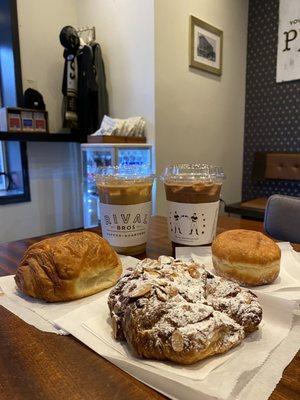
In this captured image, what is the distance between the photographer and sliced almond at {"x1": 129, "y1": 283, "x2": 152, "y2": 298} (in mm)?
437

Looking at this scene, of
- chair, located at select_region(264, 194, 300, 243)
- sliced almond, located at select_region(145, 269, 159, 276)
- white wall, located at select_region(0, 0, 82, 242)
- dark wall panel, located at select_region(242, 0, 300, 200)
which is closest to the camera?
sliced almond, located at select_region(145, 269, 159, 276)

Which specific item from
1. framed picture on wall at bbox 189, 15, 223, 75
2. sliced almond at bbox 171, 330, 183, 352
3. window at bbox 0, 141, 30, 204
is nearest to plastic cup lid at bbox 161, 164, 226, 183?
sliced almond at bbox 171, 330, 183, 352

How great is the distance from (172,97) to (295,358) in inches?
95.5

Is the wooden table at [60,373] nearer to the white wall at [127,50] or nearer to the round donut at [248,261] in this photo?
the round donut at [248,261]

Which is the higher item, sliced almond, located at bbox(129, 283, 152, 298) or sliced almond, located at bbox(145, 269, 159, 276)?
sliced almond, located at bbox(145, 269, 159, 276)

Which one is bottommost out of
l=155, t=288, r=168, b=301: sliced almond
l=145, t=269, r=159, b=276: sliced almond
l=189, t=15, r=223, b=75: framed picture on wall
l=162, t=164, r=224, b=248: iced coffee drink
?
l=155, t=288, r=168, b=301: sliced almond

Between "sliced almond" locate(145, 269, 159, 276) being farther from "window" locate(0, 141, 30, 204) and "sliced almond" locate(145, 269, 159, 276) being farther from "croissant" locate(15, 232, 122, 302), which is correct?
"window" locate(0, 141, 30, 204)

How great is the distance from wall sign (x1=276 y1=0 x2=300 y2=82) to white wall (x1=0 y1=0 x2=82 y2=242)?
212cm

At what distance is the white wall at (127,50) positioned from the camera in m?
2.41

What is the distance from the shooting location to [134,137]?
2.47 metres

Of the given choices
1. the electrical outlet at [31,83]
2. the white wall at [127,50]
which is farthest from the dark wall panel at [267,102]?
the electrical outlet at [31,83]

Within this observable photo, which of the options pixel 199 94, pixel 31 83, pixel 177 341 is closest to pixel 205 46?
pixel 199 94

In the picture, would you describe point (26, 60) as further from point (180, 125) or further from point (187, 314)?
point (187, 314)

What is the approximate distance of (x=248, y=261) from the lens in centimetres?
59
